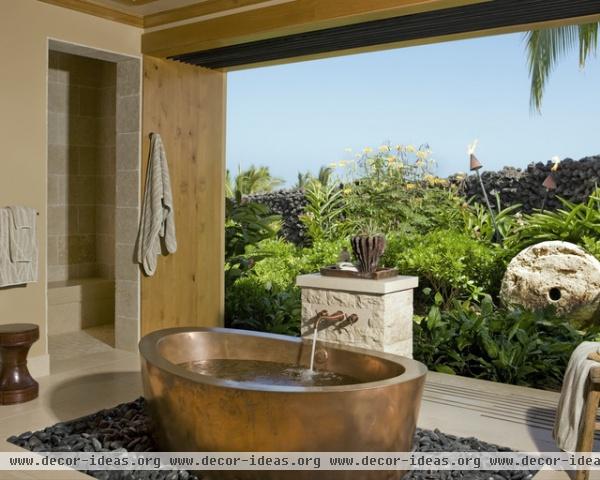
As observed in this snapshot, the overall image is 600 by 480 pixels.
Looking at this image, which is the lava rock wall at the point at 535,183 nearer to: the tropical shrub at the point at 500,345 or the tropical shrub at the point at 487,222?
the tropical shrub at the point at 487,222

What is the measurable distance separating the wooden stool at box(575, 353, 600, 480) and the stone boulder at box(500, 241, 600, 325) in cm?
322

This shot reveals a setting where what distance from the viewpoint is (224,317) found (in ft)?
21.2

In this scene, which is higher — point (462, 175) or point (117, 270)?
point (462, 175)

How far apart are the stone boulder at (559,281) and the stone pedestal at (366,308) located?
2.34 metres

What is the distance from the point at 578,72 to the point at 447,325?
303 inches

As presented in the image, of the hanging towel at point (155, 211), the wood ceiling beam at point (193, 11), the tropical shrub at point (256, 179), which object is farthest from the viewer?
the tropical shrub at point (256, 179)

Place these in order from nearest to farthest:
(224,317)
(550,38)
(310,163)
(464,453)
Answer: (464,453)
(224,317)
(550,38)
(310,163)

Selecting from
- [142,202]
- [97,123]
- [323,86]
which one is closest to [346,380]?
[142,202]

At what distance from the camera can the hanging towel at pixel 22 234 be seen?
463 centimetres

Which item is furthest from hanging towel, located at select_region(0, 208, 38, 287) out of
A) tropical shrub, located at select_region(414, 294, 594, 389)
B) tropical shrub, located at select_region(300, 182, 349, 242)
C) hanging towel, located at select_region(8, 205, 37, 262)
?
tropical shrub, located at select_region(300, 182, 349, 242)

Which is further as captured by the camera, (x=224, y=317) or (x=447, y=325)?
(x=224, y=317)

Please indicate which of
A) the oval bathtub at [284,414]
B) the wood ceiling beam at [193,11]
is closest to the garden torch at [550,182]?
the wood ceiling beam at [193,11]

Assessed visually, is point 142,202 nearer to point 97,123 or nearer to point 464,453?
point 97,123

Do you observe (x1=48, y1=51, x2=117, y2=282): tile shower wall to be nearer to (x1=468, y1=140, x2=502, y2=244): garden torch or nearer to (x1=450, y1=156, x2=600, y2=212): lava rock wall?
(x1=468, y1=140, x2=502, y2=244): garden torch
